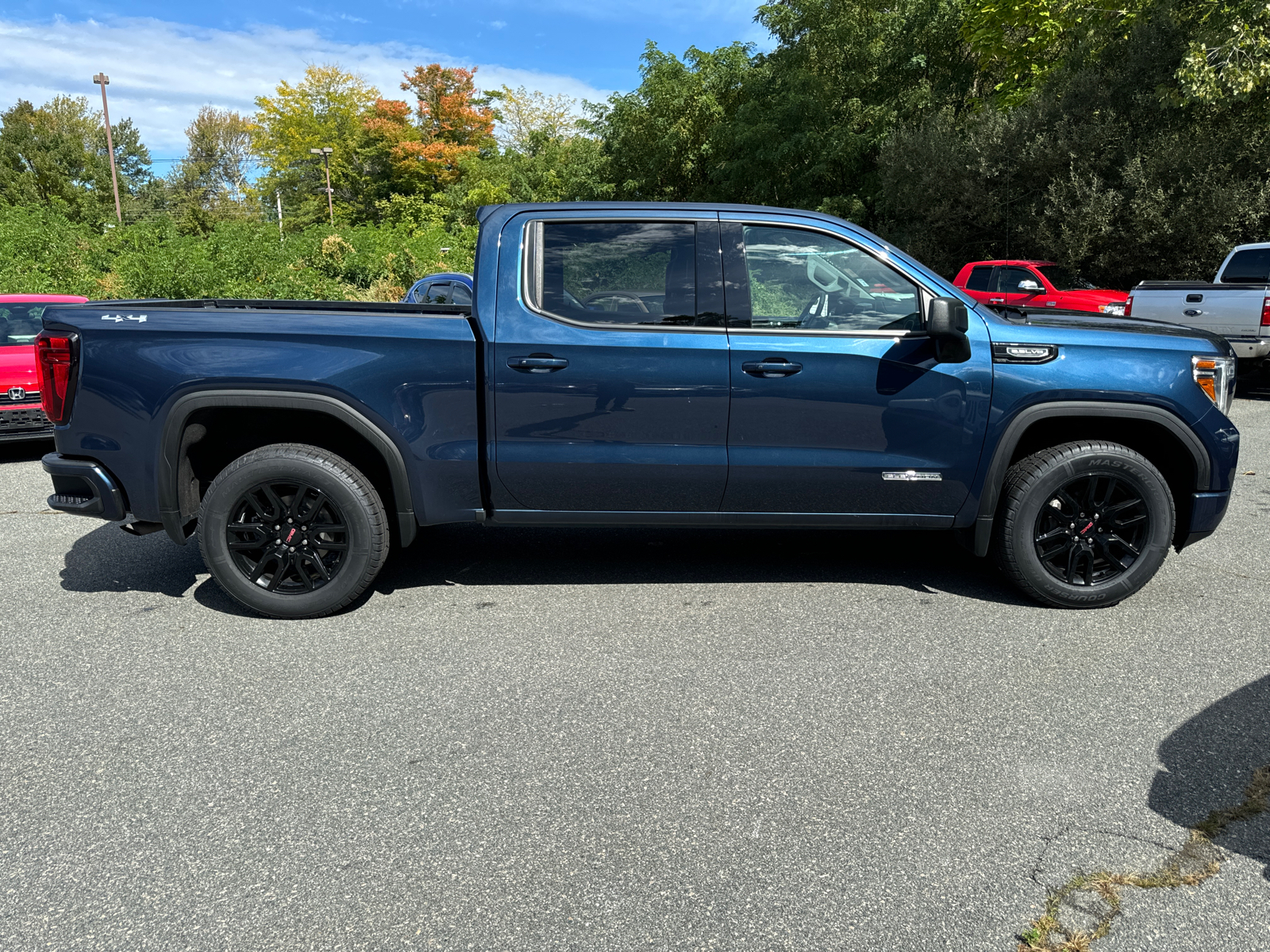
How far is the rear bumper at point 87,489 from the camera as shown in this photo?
4.46 metres

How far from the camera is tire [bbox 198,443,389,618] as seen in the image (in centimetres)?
446

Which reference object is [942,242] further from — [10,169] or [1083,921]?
[10,169]

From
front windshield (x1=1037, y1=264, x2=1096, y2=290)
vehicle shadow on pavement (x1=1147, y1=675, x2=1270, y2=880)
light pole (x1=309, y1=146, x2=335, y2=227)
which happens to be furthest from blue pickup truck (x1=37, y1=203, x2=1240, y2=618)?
light pole (x1=309, y1=146, x2=335, y2=227)

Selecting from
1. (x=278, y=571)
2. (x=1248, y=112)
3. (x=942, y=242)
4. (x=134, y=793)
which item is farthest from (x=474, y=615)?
(x=942, y=242)

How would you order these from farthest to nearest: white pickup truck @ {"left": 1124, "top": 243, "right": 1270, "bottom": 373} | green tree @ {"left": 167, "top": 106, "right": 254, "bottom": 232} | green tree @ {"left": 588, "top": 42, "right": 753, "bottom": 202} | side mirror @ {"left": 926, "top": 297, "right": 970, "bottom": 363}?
green tree @ {"left": 167, "top": 106, "right": 254, "bottom": 232}, green tree @ {"left": 588, "top": 42, "right": 753, "bottom": 202}, white pickup truck @ {"left": 1124, "top": 243, "right": 1270, "bottom": 373}, side mirror @ {"left": 926, "top": 297, "right": 970, "bottom": 363}

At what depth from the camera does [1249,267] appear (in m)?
13.1

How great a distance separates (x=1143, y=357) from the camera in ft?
14.8

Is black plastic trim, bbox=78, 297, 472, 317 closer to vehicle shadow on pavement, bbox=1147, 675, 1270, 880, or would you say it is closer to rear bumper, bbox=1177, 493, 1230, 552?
vehicle shadow on pavement, bbox=1147, 675, 1270, 880

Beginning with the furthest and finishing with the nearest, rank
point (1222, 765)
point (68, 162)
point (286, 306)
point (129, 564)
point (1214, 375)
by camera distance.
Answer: point (68, 162) < point (129, 564) < point (286, 306) < point (1214, 375) < point (1222, 765)

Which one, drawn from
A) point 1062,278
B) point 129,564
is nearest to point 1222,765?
point 129,564

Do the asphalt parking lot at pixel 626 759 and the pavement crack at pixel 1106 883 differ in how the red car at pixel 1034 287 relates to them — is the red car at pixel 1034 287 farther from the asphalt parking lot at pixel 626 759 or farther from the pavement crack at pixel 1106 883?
the pavement crack at pixel 1106 883

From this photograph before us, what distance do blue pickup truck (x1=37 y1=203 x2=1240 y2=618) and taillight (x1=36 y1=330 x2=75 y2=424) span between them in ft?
0.04

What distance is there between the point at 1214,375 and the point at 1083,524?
92cm

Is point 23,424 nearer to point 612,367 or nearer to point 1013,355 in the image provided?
point 612,367
